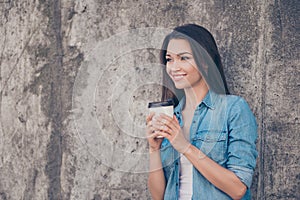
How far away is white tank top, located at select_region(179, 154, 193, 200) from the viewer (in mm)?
2514

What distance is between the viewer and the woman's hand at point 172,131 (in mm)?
2412

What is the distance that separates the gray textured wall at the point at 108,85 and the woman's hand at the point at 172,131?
0.80m

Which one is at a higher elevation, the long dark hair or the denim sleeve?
the long dark hair

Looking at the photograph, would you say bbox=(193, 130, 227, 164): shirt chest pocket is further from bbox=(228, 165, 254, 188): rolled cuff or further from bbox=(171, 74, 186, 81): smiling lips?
bbox=(171, 74, 186, 81): smiling lips

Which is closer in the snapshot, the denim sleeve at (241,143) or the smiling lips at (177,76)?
the denim sleeve at (241,143)

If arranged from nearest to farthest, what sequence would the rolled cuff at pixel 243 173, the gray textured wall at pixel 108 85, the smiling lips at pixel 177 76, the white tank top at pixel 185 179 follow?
the rolled cuff at pixel 243 173
the white tank top at pixel 185 179
the smiling lips at pixel 177 76
the gray textured wall at pixel 108 85

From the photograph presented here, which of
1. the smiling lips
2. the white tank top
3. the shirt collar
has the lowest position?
the white tank top

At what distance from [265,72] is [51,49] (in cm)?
133

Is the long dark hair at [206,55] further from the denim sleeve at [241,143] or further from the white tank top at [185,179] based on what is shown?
the white tank top at [185,179]

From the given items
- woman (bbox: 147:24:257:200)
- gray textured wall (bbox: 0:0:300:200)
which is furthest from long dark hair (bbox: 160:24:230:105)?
gray textured wall (bbox: 0:0:300:200)

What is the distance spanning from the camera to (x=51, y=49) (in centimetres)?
333

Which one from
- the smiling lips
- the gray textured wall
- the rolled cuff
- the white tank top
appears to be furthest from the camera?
the gray textured wall

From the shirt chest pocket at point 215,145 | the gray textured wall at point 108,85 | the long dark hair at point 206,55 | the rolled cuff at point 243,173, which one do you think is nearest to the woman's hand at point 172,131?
the shirt chest pocket at point 215,145

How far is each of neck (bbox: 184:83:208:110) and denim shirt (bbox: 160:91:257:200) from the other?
3cm
